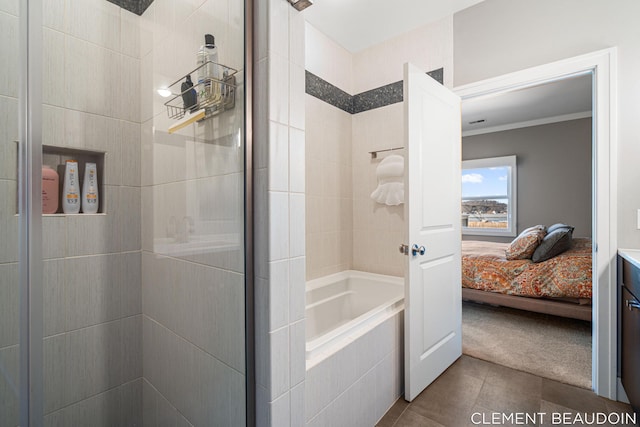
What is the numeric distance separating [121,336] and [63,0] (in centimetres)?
147

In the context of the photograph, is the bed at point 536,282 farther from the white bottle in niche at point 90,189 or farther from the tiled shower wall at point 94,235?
the white bottle in niche at point 90,189

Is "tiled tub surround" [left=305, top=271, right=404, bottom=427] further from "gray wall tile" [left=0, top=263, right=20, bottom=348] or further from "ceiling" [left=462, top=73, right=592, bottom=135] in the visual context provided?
"ceiling" [left=462, top=73, right=592, bottom=135]

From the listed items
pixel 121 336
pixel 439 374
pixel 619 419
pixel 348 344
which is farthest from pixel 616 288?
pixel 121 336

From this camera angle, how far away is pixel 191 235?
3.89ft

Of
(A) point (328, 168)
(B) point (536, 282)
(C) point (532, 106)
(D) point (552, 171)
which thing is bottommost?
(B) point (536, 282)

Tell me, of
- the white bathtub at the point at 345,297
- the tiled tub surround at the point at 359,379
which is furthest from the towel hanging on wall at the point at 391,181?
the tiled tub surround at the point at 359,379

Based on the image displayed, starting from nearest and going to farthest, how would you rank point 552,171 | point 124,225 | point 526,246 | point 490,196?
point 124,225 → point 526,246 → point 552,171 → point 490,196

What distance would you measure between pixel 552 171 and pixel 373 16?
4279 millimetres

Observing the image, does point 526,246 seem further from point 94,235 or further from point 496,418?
point 94,235

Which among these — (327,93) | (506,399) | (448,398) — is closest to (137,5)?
(327,93)

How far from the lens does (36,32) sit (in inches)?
34.9

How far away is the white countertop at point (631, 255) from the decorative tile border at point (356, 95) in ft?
5.33

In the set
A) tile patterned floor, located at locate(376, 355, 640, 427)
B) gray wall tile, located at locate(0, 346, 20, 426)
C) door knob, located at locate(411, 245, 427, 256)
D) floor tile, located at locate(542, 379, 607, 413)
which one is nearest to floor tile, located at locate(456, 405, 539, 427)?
tile patterned floor, located at locate(376, 355, 640, 427)

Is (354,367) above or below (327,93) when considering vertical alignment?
below
